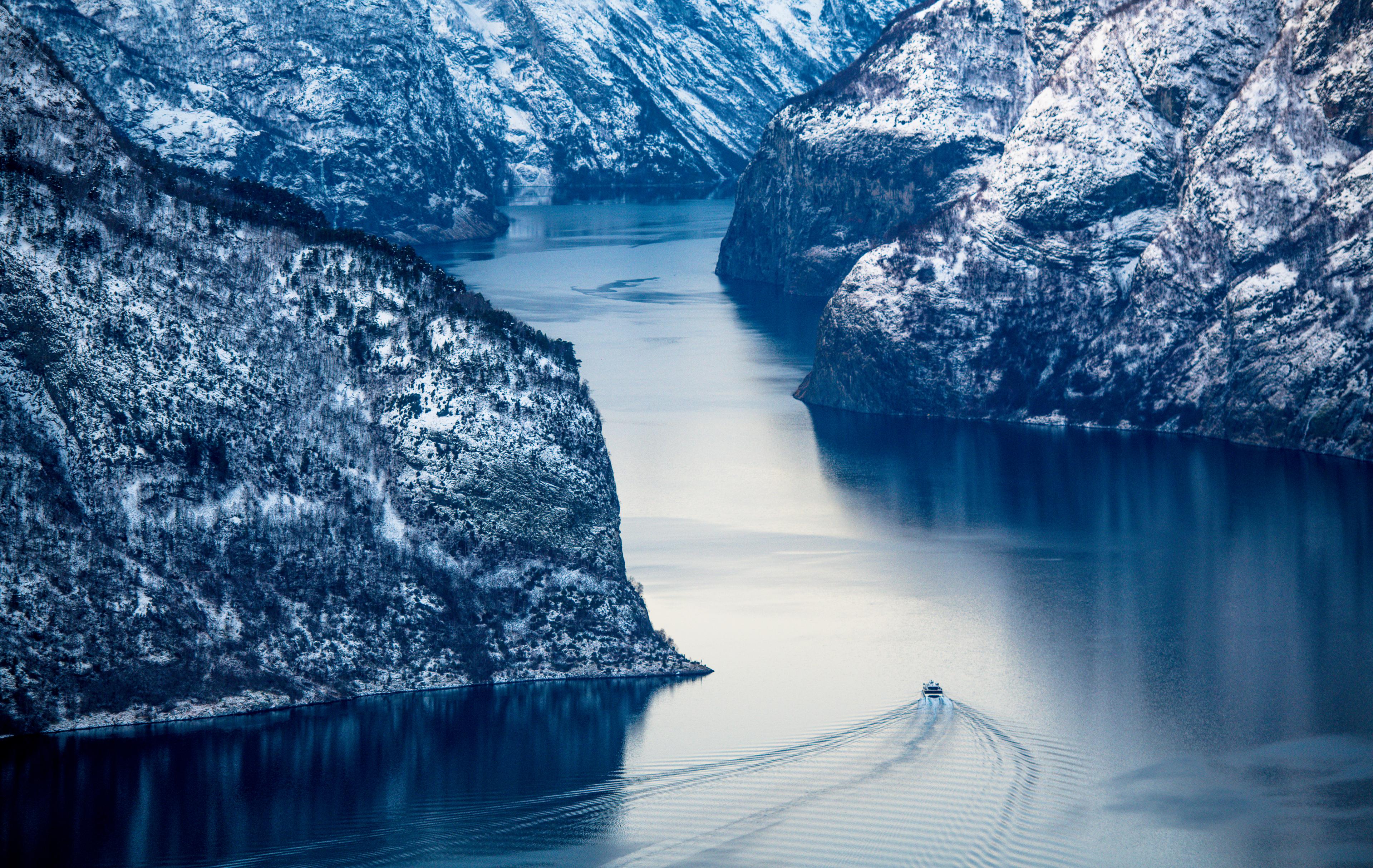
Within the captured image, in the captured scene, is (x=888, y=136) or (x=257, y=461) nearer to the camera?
(x=257, y=461)

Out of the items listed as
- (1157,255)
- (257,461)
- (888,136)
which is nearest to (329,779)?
(257,461)

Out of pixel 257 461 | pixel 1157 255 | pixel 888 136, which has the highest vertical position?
pixel 888 136

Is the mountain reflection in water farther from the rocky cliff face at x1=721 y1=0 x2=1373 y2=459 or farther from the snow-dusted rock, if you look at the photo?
the snow-dusted rock

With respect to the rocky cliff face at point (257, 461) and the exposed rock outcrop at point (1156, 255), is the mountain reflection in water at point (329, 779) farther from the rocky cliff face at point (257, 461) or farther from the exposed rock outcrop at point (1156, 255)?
the exposed rock outcrop at point (1156, 255)

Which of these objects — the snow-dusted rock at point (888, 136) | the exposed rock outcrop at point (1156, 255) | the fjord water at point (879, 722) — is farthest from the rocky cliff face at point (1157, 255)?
the snow-dusted rock at point (888, 136)

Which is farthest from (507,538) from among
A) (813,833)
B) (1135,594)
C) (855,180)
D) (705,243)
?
(705,243)

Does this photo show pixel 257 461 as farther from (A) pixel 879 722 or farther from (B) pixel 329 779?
(A) pixel 879 722
